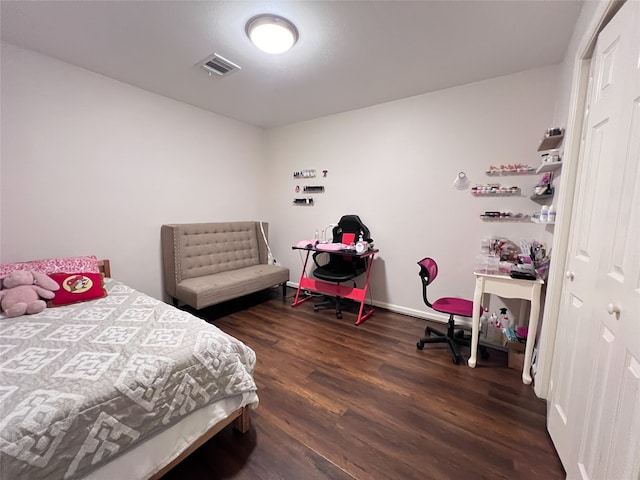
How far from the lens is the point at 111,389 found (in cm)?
103

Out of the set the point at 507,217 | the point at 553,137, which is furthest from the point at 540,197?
the point at 553,137

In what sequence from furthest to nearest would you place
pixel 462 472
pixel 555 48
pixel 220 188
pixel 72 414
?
1. pixel 220 188
2. pixel 555 48
3. pixel 462 472
4. pixel 72 414

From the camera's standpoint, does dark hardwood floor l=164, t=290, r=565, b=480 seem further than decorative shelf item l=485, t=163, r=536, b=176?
No

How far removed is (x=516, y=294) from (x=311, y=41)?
2.50 metres

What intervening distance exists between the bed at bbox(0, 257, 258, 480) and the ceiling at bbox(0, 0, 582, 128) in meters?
2.03

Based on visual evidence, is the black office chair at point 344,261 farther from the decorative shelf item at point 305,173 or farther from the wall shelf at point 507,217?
the wall shelf at point 507,217

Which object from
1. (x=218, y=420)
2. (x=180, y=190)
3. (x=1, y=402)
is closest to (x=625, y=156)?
(x=218, y=420)

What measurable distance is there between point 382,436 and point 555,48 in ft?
10.1

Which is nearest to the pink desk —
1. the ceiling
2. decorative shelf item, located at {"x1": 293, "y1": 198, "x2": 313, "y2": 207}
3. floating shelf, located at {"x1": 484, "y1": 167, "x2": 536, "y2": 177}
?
decorative shelf item, located at {"x1": 293, "y1": 198, "x2": 313, "y2": 207}

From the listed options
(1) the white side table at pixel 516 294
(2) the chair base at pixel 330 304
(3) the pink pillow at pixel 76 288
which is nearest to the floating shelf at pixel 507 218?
(1) the white side table at pixel 516 294

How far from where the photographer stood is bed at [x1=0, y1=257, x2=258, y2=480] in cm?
88

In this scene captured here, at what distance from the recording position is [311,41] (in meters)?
1.99

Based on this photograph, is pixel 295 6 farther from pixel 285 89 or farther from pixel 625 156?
pixel 625 156

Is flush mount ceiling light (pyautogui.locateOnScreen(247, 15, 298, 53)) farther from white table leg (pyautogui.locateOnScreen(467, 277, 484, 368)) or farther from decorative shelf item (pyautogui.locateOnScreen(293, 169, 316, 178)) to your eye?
white table leg (pyautogui.locateOnScreen(467, 277, 484, 368))
